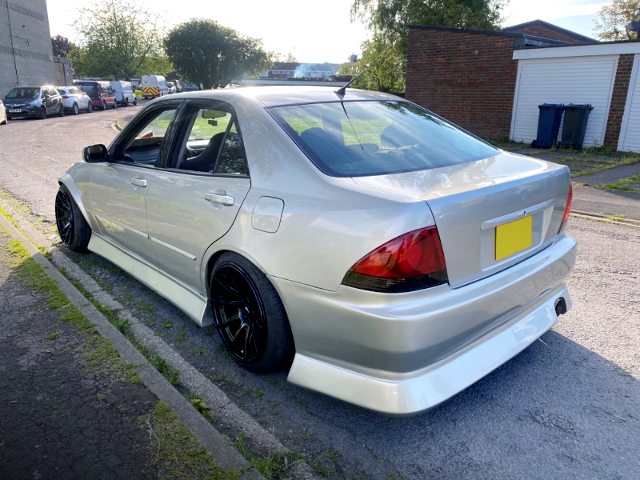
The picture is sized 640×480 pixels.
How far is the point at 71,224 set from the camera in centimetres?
488

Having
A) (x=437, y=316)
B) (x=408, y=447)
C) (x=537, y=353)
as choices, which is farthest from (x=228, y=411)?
(x=537, y=353)

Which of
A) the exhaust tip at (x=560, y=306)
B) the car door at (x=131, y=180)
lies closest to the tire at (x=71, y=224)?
the car door at (x=131, y=180)

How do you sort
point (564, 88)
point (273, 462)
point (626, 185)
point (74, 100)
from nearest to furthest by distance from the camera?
point (273, 462) < point (626, 185) < point (564, 88) < point (74, 100)

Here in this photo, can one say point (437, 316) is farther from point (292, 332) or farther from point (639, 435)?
point (639, 435)

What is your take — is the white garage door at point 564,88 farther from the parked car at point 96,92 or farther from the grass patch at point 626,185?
the parked car at point 96,92

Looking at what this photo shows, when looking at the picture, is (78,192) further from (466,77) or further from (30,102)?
(30,102)

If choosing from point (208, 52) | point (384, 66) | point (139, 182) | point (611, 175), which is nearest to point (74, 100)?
point (208, 52)

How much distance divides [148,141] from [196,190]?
5.67 feet

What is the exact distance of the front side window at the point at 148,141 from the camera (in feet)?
12.9

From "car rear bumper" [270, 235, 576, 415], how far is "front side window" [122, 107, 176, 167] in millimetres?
2028

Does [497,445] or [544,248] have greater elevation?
[544,248]

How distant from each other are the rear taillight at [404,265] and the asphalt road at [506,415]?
0.80 m

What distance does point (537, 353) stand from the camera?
313cm

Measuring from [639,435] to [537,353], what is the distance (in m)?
0.77
